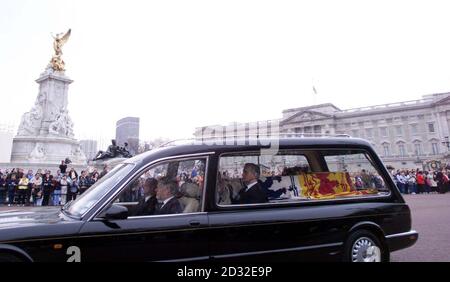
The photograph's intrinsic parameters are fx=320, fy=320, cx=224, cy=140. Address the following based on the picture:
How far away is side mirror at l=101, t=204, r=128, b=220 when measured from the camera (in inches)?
131

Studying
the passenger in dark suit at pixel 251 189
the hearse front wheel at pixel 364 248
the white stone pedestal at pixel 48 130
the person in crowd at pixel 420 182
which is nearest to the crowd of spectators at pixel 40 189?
the white stone pedestal at pixel 48 130

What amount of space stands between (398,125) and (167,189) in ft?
311

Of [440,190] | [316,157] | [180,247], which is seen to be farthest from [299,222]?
[440,190]

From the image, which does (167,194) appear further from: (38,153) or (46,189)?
(38,153)

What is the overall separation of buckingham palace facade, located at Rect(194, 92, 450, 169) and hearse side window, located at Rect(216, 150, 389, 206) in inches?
2767

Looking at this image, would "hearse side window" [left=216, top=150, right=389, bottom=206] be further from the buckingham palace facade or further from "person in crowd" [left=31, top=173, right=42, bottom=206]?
the buckingham palace facade

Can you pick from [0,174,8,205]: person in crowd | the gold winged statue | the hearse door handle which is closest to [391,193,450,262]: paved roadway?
the hearse door handle

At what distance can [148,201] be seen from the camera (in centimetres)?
385

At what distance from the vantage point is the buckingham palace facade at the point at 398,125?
79.5 metres

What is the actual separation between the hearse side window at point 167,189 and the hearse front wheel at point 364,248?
216 centimetres

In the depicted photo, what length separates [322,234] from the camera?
4.17 metres

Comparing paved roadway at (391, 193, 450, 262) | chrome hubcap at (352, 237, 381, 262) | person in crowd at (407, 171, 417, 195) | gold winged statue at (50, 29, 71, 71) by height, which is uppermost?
gold winged statue at (50, 29, 71, 71)

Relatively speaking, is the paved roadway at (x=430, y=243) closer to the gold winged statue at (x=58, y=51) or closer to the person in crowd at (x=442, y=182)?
the person in crowd at (x=442, y=182)

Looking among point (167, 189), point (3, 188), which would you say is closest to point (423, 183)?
point (167, 189)
